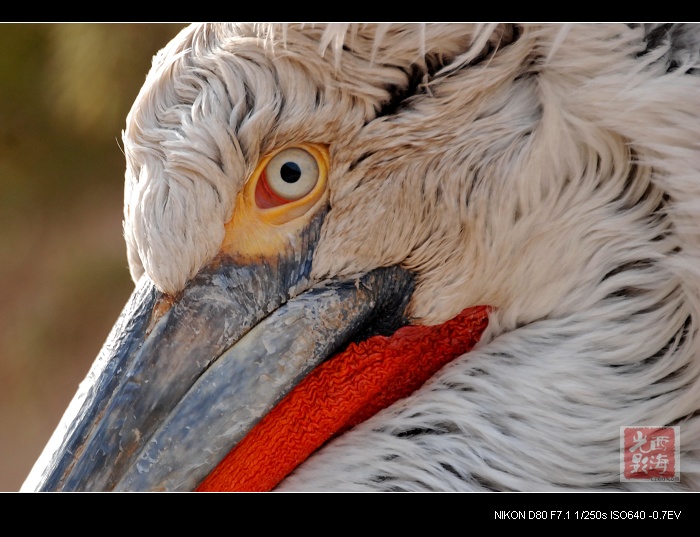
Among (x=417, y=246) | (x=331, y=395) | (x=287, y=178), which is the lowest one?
(x=331, y=395)

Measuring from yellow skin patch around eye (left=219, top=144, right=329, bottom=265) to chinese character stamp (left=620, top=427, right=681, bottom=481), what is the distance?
84 centimetres

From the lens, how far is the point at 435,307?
191 cm

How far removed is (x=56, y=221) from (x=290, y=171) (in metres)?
3.70

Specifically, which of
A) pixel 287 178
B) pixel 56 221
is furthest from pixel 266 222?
pixel 56 221

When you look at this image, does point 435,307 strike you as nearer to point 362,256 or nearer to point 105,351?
point 362,256

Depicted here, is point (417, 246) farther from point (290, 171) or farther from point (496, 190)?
point (290, 171)

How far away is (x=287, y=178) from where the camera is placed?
1.82 metres

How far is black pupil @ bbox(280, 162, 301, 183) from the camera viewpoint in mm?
1810

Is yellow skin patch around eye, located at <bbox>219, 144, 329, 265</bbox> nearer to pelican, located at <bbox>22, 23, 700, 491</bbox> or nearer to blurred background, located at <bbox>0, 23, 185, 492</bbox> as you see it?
pelican, located at <bbox>22, 23, 700, 491</bbox>

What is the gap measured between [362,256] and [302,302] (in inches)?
6.9

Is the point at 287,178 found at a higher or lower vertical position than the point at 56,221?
higher

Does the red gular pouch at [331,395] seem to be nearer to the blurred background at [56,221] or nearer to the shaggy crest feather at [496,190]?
the shaggy crest feather at [496,190]

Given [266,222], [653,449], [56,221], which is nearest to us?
[653,449]
